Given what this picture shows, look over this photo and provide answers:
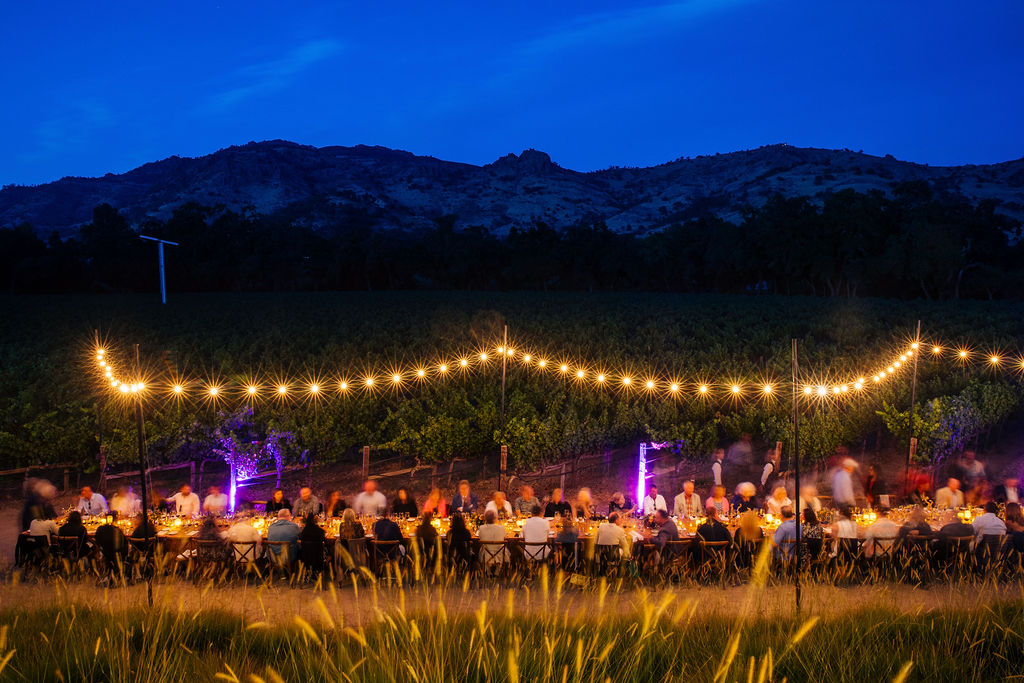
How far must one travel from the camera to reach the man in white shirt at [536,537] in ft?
29.6

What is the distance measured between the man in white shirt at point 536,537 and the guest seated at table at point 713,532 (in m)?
2.04

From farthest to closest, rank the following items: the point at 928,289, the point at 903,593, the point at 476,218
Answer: the point at 476,218 < the point at 928,289 < the point at 903,593

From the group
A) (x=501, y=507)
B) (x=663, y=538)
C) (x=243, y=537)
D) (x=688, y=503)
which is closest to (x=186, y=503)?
(x=243, y=537)

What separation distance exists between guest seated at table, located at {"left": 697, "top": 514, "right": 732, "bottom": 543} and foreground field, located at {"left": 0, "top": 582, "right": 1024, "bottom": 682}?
131 inches

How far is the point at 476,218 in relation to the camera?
593ft

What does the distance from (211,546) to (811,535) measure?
8.01 metres

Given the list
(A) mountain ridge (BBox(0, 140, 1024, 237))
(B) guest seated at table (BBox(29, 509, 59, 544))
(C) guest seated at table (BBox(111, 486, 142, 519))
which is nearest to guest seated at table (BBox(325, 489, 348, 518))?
(C) guest seated at table (BBox(111, 486, 142, 519))

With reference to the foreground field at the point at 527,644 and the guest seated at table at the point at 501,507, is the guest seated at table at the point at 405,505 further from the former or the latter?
the foreground field at the point at 527,644

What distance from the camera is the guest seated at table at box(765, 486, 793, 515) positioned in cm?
1012

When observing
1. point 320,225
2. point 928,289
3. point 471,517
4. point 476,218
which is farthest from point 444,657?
point 476,218

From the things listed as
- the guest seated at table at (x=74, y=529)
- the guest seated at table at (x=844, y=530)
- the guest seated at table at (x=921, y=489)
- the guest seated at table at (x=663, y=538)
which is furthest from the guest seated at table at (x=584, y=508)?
the guest seated at table at (x=74, y=529)

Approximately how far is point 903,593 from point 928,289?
213 ft

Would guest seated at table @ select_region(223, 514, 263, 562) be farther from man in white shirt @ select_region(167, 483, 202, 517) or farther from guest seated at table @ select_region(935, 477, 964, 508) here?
guest seated at table @ select_region(935, 477, 964, 508)

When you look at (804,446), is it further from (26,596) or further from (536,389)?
(26,596)
